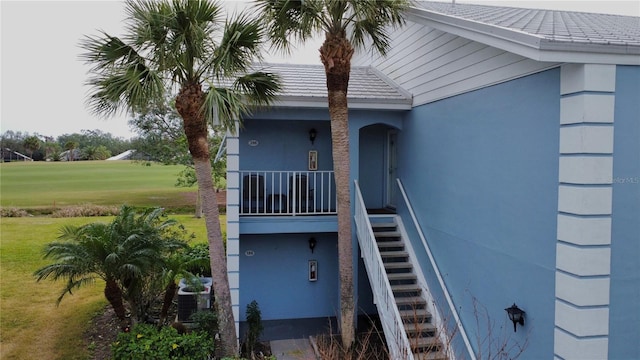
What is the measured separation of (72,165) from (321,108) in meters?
44.5

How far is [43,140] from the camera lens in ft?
169

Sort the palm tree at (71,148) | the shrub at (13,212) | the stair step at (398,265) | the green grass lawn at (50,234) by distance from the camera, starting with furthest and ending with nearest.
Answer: the palm tree at (71,148)
the shrub at (13,212)
the green grass lawn at (50,234)
the stair step at (398,265)

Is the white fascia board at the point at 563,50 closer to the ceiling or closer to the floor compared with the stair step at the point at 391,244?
closer to the ceiling

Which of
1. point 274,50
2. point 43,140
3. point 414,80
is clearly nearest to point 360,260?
point 414,80

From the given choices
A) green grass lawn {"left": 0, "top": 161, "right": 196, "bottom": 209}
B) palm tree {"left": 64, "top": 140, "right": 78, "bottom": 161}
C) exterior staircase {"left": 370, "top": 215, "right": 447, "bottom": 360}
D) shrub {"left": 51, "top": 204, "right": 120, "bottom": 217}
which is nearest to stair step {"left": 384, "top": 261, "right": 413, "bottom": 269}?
exterior staircase {"left": 370, "top": 215, "right": 447, "bottom": 360}

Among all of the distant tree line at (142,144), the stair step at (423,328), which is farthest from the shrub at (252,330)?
the distant tree line at (142,144)

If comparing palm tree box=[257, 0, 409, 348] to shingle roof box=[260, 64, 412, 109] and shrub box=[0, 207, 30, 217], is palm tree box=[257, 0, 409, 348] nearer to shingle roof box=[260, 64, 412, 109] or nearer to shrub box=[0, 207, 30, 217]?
shingle roof box=[260, 64, 412, 109]

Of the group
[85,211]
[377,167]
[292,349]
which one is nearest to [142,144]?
[85,211]

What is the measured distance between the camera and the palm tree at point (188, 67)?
7.36m

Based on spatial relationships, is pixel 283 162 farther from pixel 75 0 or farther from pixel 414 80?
pixel 75 0

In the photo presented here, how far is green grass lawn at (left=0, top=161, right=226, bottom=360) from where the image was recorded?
10.6 metres

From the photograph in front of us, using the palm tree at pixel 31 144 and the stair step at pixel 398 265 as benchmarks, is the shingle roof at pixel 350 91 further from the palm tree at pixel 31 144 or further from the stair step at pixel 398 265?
the palm tree at pixel 31 144

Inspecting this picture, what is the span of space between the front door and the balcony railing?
1547mm

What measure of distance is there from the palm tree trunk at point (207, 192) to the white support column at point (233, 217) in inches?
37.5
